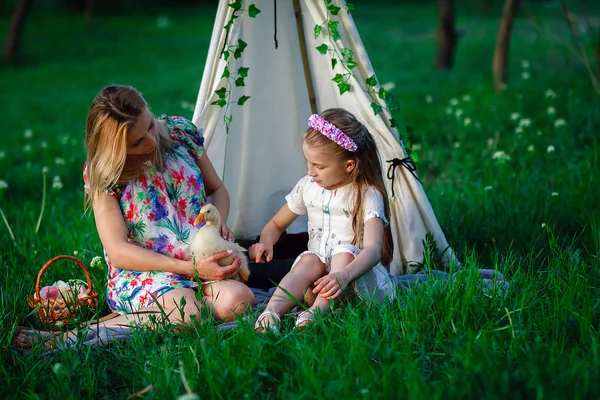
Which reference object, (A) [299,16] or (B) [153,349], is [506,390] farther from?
(A) [299,16]

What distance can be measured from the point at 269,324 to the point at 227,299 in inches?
13.8

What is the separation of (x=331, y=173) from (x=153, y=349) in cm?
116

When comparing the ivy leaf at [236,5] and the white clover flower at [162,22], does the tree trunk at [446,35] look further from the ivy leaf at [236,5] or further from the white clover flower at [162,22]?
the white clover flower at [162,22]

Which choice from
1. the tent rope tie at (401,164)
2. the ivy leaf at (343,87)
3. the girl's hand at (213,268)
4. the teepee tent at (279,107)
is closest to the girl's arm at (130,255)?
the girl's hand at (213,268)

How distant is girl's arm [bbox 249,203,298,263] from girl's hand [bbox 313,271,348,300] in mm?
513

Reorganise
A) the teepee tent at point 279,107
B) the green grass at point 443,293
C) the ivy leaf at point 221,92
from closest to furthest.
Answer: the green grass at point 443,293
the teepee tent at point 279,107
the ivy leaf at point 221,92

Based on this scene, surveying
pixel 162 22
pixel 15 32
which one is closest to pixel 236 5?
pixel 15 32

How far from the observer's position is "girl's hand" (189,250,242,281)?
3.06 meters

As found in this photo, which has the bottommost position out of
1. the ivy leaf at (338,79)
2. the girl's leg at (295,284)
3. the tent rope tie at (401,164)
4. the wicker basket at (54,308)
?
the wicker basket at (54,308)

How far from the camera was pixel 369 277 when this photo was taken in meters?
3.13

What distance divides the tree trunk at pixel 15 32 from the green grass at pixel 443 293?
363cm

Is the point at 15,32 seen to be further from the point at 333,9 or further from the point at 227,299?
the point at 227,299

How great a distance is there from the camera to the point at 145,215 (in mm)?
3338

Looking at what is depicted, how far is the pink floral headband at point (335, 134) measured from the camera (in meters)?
3.21
